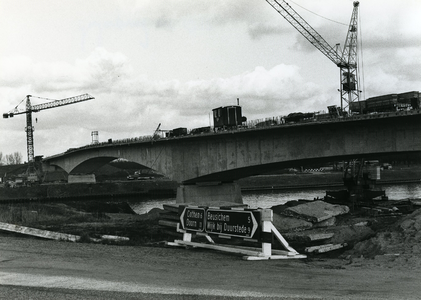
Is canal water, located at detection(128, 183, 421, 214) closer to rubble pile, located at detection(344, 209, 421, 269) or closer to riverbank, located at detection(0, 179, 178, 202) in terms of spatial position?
riverbank, located at detection(0, 179, 178, 202)

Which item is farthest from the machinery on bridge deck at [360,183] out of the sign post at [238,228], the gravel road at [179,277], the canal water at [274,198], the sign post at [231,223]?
the gravel road at [179,277]

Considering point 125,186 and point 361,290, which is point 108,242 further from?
point 125,186

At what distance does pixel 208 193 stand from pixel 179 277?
37.3 metres

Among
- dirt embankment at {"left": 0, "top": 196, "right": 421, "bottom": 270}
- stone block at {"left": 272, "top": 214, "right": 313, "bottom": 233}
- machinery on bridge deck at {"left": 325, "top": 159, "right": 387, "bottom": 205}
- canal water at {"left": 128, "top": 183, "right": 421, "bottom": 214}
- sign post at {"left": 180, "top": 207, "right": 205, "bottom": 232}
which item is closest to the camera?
dirt embankment at {"left": 0, "top": 196, "right": 421, "bottom": 270}

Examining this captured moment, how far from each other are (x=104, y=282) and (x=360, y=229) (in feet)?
41.1

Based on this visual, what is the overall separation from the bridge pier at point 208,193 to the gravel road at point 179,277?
3250 centimetres

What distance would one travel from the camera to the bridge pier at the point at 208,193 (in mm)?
46966

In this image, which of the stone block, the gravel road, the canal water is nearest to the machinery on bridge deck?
the canal water

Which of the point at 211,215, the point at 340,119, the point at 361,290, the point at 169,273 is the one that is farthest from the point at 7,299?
the point at 340,119

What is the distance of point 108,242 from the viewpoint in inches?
657

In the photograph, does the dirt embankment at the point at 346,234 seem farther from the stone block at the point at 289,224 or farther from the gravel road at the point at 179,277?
the gravel road at the point at 179,277

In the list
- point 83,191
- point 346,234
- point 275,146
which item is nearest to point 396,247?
point 346,234

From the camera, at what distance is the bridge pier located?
46966 mm

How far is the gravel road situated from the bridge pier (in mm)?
32499
